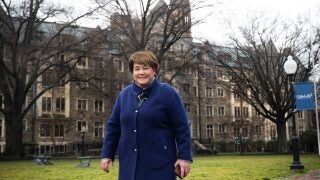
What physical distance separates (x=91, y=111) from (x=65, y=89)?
Result: 4550mm

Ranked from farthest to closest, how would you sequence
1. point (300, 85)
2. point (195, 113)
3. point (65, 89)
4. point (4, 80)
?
point (195, 113) < point (65, 89) < point (4, 80) < point (300, 85)

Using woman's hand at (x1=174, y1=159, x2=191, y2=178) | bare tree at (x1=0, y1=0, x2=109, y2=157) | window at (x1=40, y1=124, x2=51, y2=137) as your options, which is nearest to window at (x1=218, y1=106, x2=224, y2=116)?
window at (x1=40, y1=124, x2=51, y2=137)

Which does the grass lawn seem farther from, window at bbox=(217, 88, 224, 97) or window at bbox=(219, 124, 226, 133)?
window at bbox=(217, 88, 224, 97)

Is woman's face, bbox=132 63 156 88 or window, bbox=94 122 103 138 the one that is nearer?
woman's face, bbox=132 63 156 88

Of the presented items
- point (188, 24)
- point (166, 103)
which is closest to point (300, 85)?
point (166, 103)

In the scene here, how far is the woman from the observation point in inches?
156

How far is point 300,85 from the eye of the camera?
1758 cm

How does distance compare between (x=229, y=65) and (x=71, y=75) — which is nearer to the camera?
(x=71, y=75)

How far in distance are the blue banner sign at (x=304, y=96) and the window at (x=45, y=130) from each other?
138ft

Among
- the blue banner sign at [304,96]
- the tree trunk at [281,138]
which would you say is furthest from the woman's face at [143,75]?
the tree trunk at [281,138]

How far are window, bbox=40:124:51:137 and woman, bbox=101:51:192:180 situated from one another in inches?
2071

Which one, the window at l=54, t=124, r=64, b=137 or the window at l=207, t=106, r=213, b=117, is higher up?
the window at l=207, t=106, r=213, b=117

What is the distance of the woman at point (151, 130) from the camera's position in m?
3.97

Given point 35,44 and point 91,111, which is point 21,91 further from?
point 91,111
